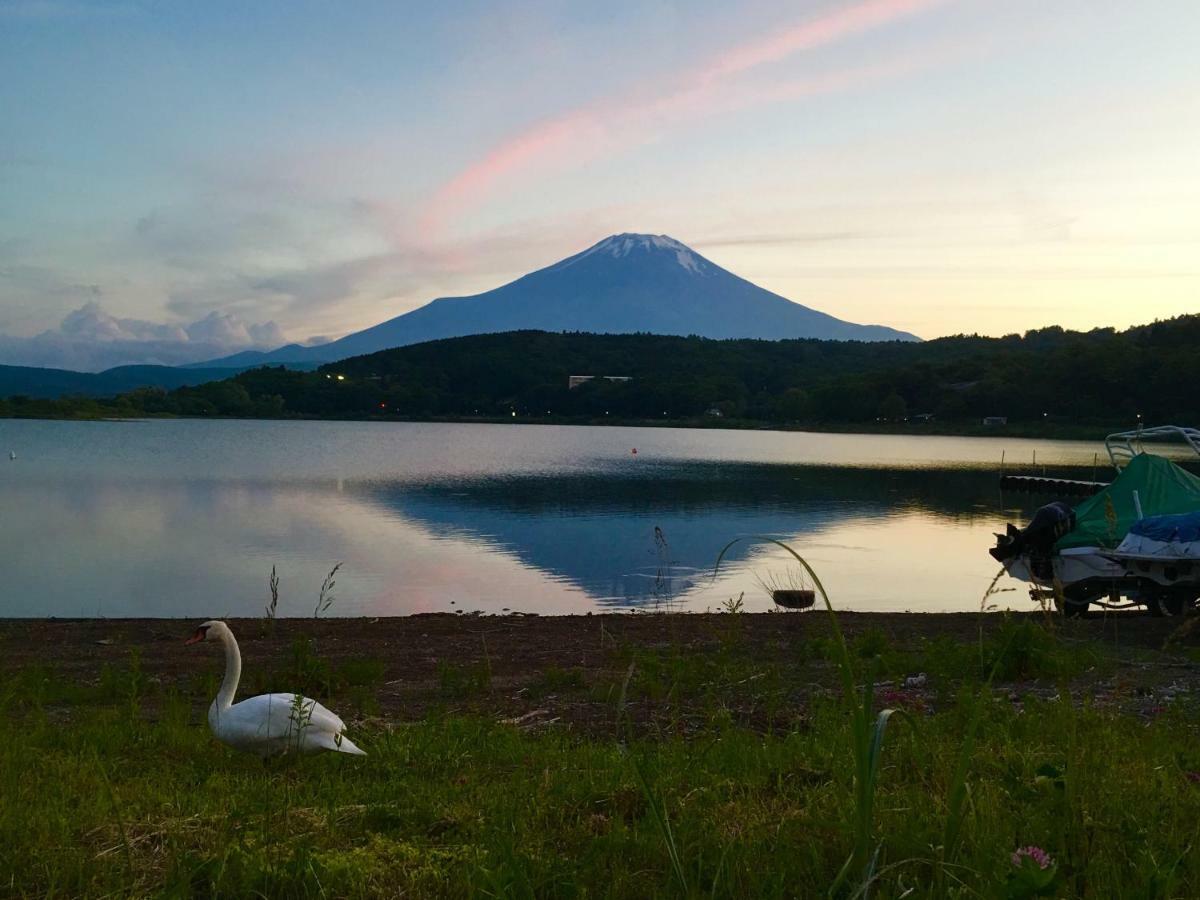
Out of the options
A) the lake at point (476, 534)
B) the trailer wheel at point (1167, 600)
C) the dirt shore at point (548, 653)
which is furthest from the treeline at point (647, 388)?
the dirt shore at point (548, 653)

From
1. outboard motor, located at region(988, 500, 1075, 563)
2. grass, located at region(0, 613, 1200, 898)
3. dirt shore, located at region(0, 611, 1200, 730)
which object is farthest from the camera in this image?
outboard motor, located at region(988, 500, 1075, 563)

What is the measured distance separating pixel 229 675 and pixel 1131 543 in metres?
13.1

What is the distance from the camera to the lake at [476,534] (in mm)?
21266

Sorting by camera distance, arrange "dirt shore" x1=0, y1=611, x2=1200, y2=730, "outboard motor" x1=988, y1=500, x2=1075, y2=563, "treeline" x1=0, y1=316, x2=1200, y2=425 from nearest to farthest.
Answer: "dirt shore" x1=0, y1=611, x2=1200, y2=730
"outboard motor" x1=988, y1=500, x2=1075, y2=563
"treeline" x1=0, y1=316, x2=1200, y2=425

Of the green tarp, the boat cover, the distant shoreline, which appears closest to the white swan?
the boat cover

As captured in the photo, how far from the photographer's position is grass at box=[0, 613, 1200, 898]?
3.21m

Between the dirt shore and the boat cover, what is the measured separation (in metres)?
1.04

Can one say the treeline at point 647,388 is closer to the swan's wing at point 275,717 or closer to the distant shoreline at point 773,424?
the distant shoreline at point 773,424

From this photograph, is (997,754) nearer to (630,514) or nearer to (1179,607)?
(1179,607)

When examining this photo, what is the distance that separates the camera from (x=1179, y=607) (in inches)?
588

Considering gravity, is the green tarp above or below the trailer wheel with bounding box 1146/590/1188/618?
above

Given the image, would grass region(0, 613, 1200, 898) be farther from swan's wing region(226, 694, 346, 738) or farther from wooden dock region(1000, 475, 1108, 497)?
wooden dock region(1000, 475, 1108, 497)

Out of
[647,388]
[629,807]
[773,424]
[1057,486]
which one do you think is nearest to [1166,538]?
[629,807]

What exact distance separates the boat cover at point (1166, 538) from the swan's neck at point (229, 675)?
1252 centimetres
